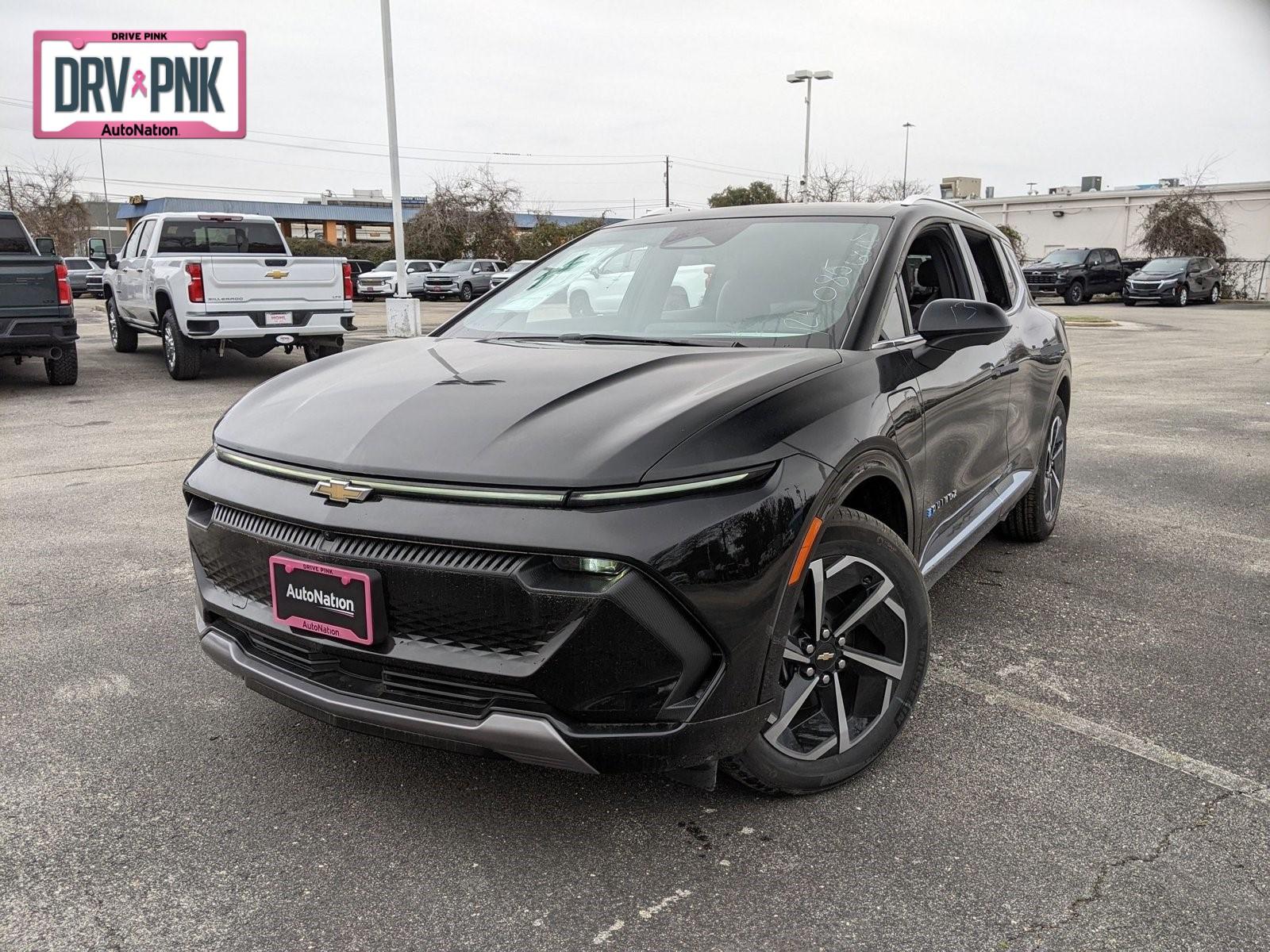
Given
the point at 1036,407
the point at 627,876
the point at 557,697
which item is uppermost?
the point at 1036,407

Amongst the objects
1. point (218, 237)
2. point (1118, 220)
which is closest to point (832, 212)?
point (218, 237)

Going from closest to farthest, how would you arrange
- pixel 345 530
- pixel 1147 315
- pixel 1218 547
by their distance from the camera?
1. pixel 345 530
2. pixel 1218 547
3. pixel 1147 315

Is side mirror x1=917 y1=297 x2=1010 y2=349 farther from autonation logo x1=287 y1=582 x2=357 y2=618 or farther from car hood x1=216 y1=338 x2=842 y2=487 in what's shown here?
autonation logo x1=287 y1=582 x2=357 y2=618

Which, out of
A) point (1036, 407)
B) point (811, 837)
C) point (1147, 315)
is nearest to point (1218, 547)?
point (1036, 407)

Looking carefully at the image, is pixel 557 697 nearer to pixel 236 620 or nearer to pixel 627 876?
pixel 627 876

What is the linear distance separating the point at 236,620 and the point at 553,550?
1029 mm

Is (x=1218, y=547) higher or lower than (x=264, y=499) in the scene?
lower

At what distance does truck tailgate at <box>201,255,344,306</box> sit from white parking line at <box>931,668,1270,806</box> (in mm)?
10015

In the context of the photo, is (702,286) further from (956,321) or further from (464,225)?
(464,225)

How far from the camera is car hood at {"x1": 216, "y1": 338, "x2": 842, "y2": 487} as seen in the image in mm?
2406

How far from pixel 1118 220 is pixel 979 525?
4848 centimetres

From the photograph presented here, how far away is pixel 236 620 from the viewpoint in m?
2.75

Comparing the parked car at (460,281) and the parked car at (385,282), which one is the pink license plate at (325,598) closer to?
the parked car at (385,282)

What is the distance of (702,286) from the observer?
369 centimetres
